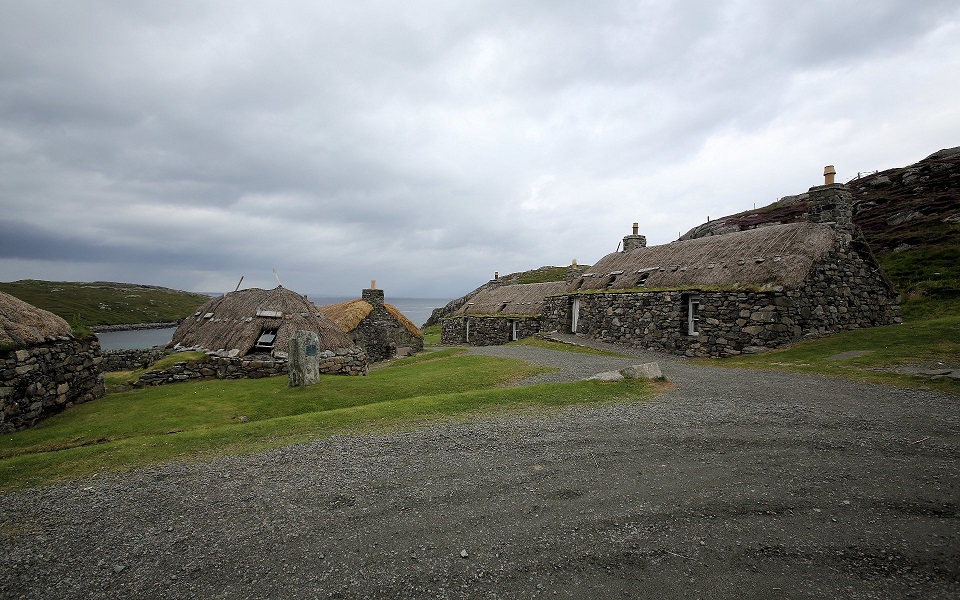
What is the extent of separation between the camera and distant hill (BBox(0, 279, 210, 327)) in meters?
106

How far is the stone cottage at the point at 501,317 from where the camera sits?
140 ft

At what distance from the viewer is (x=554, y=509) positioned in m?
5.96

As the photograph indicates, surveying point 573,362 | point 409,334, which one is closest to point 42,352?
point 573,362

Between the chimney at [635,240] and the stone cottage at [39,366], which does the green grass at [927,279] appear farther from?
the stone cottage at [39,366]

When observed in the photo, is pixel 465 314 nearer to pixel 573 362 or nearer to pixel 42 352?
pixel 573 362

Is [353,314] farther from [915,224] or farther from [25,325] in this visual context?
[915,224]

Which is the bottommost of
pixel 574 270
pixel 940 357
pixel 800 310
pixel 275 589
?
pixel 275 589

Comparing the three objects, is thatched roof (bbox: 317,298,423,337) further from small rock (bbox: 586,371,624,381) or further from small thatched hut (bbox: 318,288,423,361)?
small rock (bbox: 586,371,624,381)

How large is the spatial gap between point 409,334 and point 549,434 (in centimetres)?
2934

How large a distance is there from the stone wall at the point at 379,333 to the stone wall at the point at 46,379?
18.2m

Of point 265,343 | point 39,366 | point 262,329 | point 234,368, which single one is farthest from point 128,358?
point 39,366

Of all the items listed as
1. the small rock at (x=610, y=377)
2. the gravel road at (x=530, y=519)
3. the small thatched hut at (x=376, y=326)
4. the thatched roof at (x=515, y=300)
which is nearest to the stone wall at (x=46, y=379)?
the gravel road at (x=530, y=519)

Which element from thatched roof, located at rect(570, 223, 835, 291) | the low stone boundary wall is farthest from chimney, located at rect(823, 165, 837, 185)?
the low stone boundary wall

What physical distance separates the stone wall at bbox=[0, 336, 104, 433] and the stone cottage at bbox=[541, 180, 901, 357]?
26263mm
